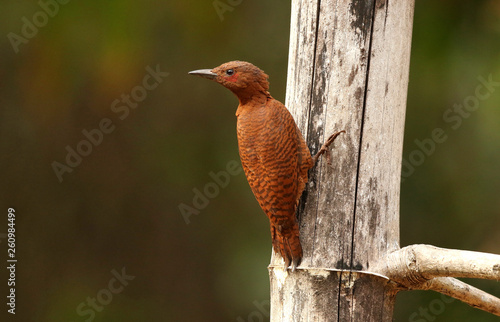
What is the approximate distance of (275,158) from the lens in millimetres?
2480

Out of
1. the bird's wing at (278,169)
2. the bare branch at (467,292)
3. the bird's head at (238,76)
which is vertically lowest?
the bare branch at (467,292)

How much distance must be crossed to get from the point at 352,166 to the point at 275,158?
0.97 feet

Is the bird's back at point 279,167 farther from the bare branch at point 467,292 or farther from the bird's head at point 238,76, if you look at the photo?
the bare branch at point 467,292

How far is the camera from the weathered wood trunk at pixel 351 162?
2.38 m

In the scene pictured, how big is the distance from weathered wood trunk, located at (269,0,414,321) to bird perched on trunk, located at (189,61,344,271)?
0.19ft

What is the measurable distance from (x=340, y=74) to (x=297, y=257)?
27.9 inches

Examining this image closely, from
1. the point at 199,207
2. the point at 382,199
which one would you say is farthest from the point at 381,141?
the point at 199,207

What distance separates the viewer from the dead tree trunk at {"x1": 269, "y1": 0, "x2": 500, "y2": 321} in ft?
7.79

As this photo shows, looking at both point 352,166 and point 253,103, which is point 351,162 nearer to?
point 352,166

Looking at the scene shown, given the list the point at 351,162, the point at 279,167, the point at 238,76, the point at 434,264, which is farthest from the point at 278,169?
the point at 434,264

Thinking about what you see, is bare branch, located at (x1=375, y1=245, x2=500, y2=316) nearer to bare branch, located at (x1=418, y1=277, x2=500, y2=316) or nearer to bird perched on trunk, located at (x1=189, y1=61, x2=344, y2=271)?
bare branch, located at (x1=418, y1=277, x2=500, y2=316)

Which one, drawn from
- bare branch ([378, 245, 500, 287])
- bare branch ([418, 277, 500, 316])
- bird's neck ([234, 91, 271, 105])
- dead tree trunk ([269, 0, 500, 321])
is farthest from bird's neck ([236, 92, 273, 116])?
bare branch ([418, 277, 500, 316])

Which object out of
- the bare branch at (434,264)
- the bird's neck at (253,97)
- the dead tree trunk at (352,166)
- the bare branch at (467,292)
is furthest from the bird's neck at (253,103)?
the bare branch at (467,292)

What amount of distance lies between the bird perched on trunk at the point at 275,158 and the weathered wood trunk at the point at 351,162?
0.19 ft
